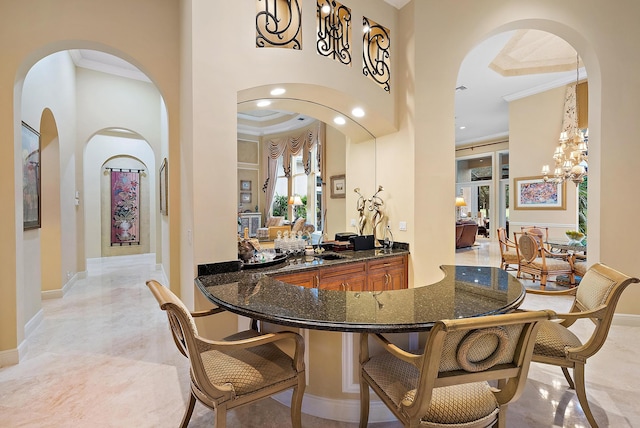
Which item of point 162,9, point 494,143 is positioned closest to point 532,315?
point 162,9

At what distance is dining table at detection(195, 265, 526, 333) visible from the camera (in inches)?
58.7

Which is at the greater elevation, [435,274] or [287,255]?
[287,255]

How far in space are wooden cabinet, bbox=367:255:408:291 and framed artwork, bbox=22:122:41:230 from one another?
12.0 ft

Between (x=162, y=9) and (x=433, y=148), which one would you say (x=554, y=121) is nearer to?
(x=433, y=148)

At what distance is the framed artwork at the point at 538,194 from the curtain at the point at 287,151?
563 cm

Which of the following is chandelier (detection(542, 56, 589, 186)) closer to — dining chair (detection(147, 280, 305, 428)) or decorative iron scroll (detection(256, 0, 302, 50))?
decorative iron scroll (detection(256, 0, 302, 50))

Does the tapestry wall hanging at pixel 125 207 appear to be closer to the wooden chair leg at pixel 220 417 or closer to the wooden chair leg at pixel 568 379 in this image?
the wooden chair leg at pixel 220 417

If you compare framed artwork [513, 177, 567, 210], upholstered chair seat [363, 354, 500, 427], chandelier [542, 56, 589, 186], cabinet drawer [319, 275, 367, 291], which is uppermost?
chandelier [542, 56, 589, 186]

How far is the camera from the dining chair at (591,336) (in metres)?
1.81

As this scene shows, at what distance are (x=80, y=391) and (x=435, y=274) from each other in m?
3.44

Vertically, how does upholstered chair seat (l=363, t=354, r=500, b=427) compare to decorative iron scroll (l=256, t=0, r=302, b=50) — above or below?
below

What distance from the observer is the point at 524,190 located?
25.3 ft

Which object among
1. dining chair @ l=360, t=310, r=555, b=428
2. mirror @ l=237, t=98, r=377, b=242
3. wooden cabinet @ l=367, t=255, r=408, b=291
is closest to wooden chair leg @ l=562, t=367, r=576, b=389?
dining chair @ l=360, t=310, r=555, b=428

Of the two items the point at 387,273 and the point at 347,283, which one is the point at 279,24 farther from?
the point at 387,273
